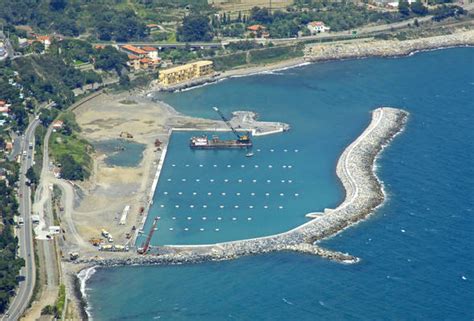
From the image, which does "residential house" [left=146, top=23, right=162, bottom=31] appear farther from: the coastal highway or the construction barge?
the coastal highway

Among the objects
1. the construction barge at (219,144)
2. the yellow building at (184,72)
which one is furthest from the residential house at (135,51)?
the construction barge at (219,144)

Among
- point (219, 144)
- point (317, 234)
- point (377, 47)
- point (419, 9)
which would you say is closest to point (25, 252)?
point (317, 234)

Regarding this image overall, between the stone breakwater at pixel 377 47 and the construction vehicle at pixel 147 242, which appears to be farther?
the stone breakwater at pixel 377 47

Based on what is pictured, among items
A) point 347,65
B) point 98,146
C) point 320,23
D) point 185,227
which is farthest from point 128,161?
point 320,23

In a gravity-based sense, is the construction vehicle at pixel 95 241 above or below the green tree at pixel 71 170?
below

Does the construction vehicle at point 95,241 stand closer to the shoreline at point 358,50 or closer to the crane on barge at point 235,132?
the crane on barge at point 235,132

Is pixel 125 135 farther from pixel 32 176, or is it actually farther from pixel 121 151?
pixel 32 176
